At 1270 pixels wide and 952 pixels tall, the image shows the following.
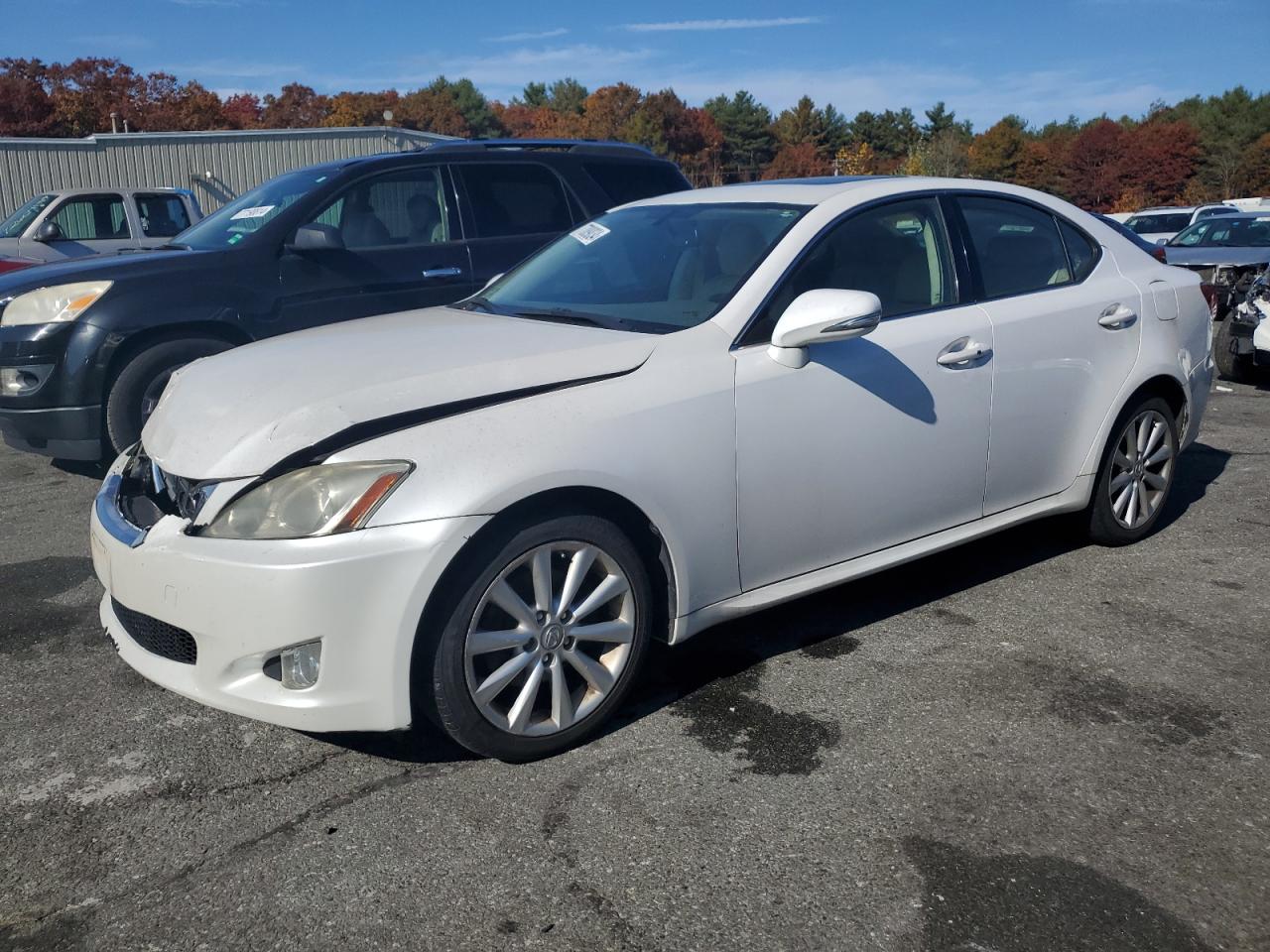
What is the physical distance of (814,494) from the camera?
11.8 ft

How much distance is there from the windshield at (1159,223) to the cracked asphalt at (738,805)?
2197cm

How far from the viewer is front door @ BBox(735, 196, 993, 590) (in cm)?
346

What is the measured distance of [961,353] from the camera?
3977 millimetres

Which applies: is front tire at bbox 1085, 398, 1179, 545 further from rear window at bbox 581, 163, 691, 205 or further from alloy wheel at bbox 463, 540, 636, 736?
rear window at bbox 581, 163, 691, 205

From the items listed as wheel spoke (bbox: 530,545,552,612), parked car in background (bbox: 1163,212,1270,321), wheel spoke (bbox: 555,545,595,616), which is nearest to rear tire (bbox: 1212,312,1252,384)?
parked car in background (bbox: 1163,212,1270,321)

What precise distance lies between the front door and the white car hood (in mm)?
492

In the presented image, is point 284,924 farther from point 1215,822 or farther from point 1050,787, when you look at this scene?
point 1215,822

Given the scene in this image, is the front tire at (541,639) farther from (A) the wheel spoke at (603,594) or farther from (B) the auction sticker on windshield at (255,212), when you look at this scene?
(B) the auction sticker on windshield at (255,212)

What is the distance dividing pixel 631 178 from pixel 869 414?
450cm

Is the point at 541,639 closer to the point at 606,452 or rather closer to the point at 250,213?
the point at 606,452

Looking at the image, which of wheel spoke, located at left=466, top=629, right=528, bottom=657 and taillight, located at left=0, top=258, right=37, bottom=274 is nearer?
wheel spoke, located at left=466, top=629, right=528, bottom=657

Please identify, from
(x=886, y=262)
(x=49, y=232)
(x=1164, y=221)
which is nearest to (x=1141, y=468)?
(x=886, y=262)

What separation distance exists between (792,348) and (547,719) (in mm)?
1334

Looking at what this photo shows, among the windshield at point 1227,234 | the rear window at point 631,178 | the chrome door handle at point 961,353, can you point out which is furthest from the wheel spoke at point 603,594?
the windshield at point 1227,234
